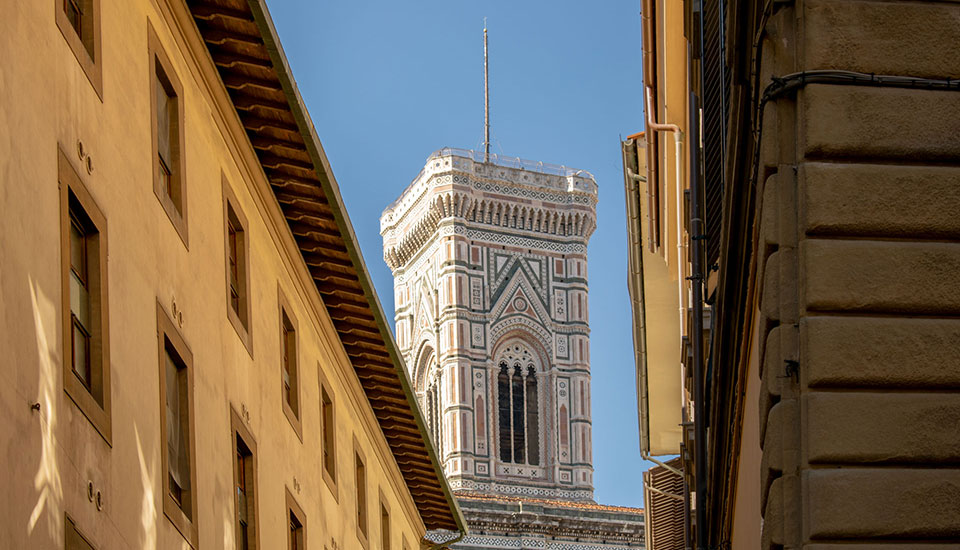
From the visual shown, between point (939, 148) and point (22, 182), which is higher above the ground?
point (22, 182)

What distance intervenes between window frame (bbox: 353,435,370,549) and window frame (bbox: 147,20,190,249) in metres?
8.31

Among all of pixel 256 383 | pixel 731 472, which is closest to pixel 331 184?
pixel 256 383

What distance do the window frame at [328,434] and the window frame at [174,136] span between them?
608 cm

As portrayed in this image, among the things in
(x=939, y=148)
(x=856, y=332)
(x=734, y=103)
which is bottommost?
(x=856, y=332)

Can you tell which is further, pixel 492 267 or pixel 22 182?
pixel 492 267

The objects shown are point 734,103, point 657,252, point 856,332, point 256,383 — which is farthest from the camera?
point 657,252

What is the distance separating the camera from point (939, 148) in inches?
236

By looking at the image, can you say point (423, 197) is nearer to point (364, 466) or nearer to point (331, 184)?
point (364, 466)

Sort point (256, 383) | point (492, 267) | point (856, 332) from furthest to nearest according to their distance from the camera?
point (492, 267), point (256, 383), point (856, 332)

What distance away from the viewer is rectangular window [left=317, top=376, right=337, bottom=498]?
59.9ft

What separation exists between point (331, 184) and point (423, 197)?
61060 mm

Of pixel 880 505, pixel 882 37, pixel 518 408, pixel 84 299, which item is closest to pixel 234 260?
pixel 84 299

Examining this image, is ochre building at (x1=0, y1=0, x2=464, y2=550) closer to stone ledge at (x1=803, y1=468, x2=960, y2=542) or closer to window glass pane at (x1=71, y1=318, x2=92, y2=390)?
window glass pane at (x1=71, y1=318, x2=92, y2=390)

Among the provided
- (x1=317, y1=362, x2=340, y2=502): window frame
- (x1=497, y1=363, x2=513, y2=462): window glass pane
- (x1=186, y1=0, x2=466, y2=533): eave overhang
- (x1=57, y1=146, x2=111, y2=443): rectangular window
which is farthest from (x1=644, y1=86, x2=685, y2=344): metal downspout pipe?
(x1=497, y1=363, x2=513, y2=462): window glass pane
